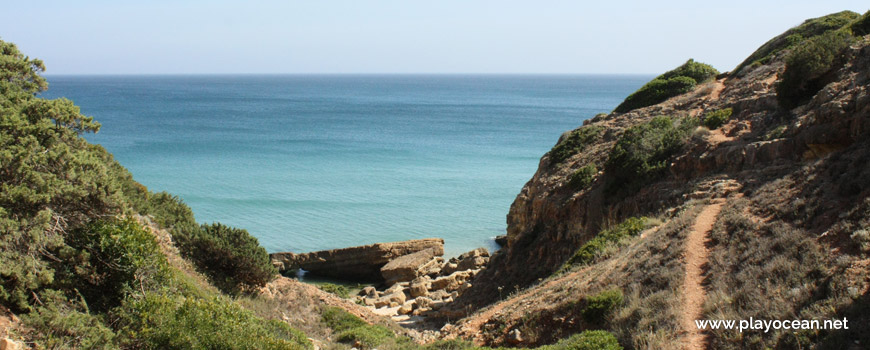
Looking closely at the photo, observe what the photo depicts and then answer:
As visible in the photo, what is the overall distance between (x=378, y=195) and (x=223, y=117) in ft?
206

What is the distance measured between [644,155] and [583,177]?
2.38 meters

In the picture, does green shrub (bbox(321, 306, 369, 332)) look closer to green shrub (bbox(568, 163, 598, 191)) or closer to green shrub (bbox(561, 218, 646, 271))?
green shrub (bbox(561, 218, 646, 271))

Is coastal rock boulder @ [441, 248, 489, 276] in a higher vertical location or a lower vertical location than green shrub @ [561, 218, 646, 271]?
lower

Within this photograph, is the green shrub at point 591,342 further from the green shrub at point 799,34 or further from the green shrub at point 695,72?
the green shrub at point 695,72

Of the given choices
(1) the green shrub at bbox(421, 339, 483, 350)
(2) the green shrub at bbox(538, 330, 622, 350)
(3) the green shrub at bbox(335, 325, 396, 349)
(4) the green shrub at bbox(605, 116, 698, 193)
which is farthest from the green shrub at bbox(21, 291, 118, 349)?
(4) the green shrub at bbox(605, 116, 698, 193)

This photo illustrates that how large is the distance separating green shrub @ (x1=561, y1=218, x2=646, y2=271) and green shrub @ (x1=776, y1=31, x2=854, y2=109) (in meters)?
6.64

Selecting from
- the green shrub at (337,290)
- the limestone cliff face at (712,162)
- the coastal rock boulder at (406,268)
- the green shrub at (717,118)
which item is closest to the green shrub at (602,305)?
the limestone cliff face at (712,162)

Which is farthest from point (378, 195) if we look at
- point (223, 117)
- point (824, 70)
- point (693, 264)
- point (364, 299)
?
point (223, 117)

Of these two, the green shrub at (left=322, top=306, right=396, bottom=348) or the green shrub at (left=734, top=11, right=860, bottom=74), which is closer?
the green shrub at (left=322, top=306, right=396, bottom=348)

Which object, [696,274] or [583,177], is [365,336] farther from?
[583,177]

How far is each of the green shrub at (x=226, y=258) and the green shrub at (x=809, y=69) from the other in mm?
16703

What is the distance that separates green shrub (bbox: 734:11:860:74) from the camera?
24906 millimetres

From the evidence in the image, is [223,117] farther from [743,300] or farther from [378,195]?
[743,300]

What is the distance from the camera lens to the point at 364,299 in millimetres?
23984
